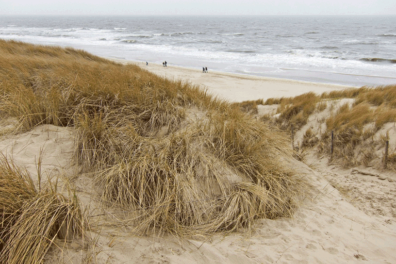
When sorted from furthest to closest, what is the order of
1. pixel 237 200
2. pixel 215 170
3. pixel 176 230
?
pixel 215 170
pixel 237 200
pixel 176 230

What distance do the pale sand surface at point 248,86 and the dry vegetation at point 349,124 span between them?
20.2ft

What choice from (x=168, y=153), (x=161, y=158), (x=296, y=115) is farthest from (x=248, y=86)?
(x=161, y=158)

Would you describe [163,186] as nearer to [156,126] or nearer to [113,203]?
[113,203]

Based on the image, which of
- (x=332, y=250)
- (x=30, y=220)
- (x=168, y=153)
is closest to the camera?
(x=30, y=220)

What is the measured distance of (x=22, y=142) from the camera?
3.56 meters

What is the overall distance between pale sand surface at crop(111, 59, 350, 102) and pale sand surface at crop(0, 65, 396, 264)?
935cm

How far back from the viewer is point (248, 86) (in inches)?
633

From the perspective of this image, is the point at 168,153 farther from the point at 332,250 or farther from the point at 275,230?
the point at 332,250

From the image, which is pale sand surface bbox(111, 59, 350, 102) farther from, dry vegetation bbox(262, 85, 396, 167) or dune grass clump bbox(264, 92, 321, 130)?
dry vegetation bbox(262, 85, 396, 167)

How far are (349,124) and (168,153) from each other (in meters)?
4.34

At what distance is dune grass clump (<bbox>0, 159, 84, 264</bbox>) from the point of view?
6.24ft

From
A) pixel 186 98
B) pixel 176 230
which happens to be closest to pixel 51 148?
pixel 176 230

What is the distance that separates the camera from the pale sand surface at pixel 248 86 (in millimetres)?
14102

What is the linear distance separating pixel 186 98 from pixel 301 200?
2.74 meters
